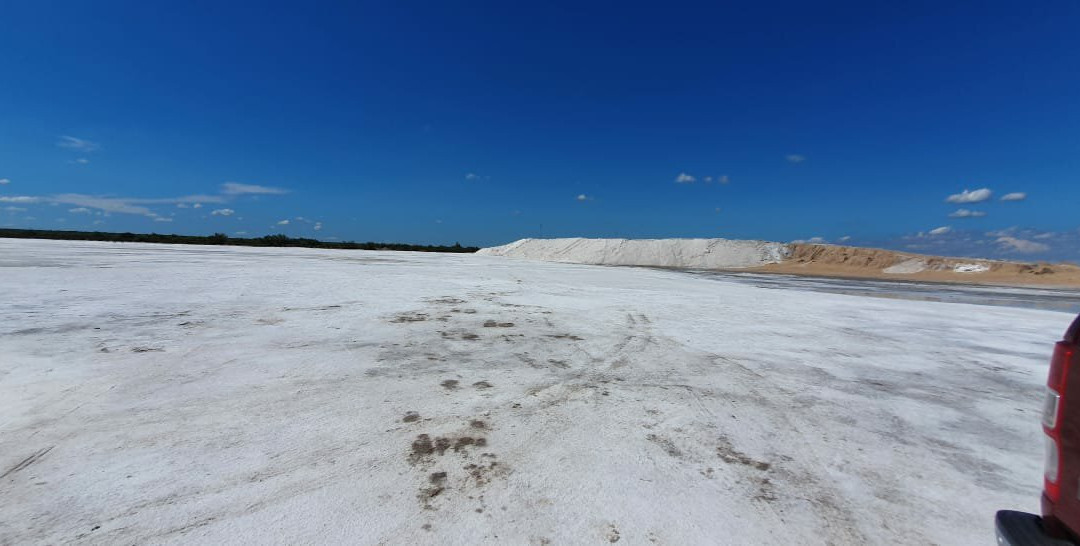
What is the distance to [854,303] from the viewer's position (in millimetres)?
11055

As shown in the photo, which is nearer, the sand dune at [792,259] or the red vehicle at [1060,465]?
the red vehicle at [1060,465]

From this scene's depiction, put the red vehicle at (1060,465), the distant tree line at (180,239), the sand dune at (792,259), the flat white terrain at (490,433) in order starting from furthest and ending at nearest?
the distant tree line at (180,239), the sand dune at (792,259), the flat white terrain at (490,433), the red vehicle at (1060,465)

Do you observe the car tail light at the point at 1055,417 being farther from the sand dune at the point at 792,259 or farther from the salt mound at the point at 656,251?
the salt mound at the point at 656,251

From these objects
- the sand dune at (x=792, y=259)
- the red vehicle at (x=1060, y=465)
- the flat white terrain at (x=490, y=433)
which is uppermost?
the sand dune at (x=792, y=259)

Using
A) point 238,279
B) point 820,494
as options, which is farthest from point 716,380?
point 238,279

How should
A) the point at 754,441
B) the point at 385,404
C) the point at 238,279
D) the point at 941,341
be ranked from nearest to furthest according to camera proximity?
1. the point at 754,441
2. the point at 385,404
3. the point at 941,341
4. the point at 238,279

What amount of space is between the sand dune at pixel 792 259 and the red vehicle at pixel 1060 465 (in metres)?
31.7

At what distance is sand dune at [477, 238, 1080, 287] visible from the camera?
2716 centimetres

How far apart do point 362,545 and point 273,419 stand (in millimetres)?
1584

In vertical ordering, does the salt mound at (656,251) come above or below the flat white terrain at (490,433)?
above

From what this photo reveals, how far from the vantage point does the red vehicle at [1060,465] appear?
1501 millimetres

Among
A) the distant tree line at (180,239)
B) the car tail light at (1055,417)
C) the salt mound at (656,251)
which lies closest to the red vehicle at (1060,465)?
the car tail light at (1055,417)

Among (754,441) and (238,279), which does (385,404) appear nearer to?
(754,441)

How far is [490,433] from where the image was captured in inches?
118
